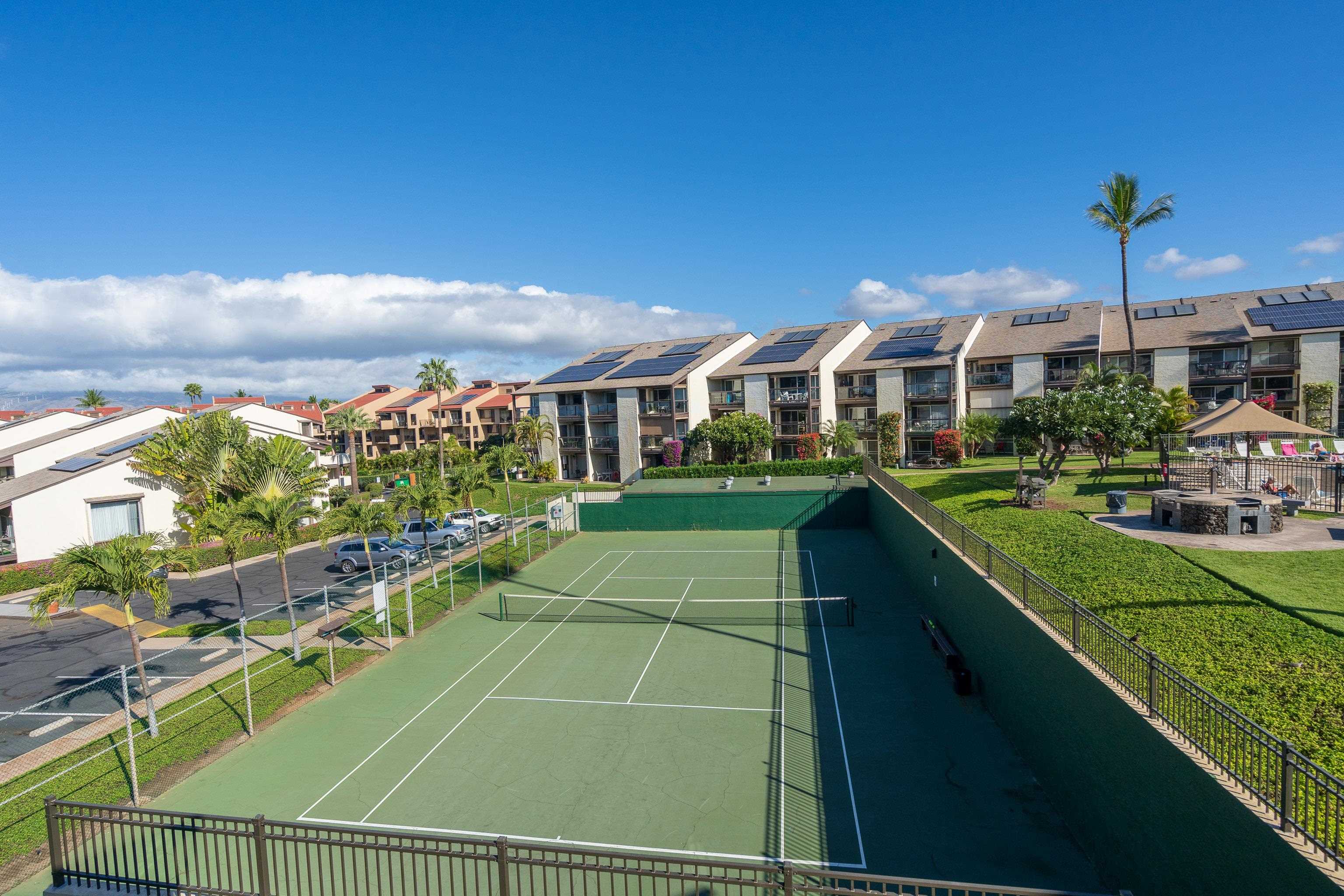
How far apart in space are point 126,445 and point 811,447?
38822 millimetres

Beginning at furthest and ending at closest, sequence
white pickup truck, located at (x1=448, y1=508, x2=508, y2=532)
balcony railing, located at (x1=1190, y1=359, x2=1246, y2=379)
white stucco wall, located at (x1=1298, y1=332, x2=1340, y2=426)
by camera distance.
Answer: balcony railing, located at (x1=1190, y1=359, x2=1246, y2=379), white stucco wall, located at (x1=1298, y1=332, x2=1340, y2=426), white pickup truck, located at (x1=448, y1=508, x2=508, y2=532)

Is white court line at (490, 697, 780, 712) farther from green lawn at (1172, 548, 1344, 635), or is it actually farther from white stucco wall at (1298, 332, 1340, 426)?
white stucco wall at (1298, 332, 1340, 426)

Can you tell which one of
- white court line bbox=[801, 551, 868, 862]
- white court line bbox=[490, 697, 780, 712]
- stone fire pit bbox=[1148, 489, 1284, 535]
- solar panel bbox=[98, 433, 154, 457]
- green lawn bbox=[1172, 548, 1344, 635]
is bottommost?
white court line bbox=[490, 697, 780, 712]

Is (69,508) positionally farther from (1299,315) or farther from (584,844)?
(1299,315)

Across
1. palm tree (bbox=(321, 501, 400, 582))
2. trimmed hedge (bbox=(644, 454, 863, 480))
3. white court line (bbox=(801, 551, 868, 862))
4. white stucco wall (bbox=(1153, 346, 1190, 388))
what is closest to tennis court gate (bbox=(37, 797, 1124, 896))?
white court line (bbox=(801, 551, 868, 862))

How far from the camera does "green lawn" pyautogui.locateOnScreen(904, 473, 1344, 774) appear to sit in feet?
26.5

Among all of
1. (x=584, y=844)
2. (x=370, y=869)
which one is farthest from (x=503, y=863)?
(x=370, y=869)

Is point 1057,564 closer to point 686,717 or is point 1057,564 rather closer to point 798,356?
point 686,717

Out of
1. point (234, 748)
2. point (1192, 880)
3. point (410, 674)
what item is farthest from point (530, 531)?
point (1192, 880)

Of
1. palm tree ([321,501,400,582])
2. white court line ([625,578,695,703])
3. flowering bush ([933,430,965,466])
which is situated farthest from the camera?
flowering bush ([933,430,965,466])

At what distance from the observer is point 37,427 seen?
4675cm

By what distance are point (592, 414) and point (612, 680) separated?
3850 cm

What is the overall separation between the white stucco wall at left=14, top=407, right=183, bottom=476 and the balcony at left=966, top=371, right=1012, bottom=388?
4862 centimetres

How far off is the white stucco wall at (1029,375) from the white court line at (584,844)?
3985cm
